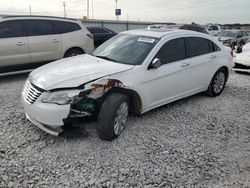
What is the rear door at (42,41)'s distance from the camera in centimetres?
754

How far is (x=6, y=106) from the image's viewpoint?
5285 millimetres

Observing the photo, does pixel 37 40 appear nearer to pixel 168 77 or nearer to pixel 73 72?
pixel 73 72

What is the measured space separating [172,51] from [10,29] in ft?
15.2

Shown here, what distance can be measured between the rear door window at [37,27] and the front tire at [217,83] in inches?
192

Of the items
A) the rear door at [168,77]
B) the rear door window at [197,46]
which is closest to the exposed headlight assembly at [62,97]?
the rear door at [168,77]

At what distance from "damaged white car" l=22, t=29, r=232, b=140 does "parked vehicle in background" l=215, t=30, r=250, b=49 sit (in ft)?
43.3

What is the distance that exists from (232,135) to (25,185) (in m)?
3.16

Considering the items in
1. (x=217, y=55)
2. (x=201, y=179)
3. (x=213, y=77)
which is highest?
(x=217, y=55)

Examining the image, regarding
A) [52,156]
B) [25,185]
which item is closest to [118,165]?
[52,156]

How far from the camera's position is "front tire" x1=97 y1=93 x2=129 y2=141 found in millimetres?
3754

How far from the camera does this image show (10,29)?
7.20 metres

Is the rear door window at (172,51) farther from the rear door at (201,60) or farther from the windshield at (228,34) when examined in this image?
the windshield at (228,34)

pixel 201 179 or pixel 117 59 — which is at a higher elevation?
pixel 117 59

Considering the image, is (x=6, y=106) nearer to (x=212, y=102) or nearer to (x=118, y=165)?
(x=118, y=165)
